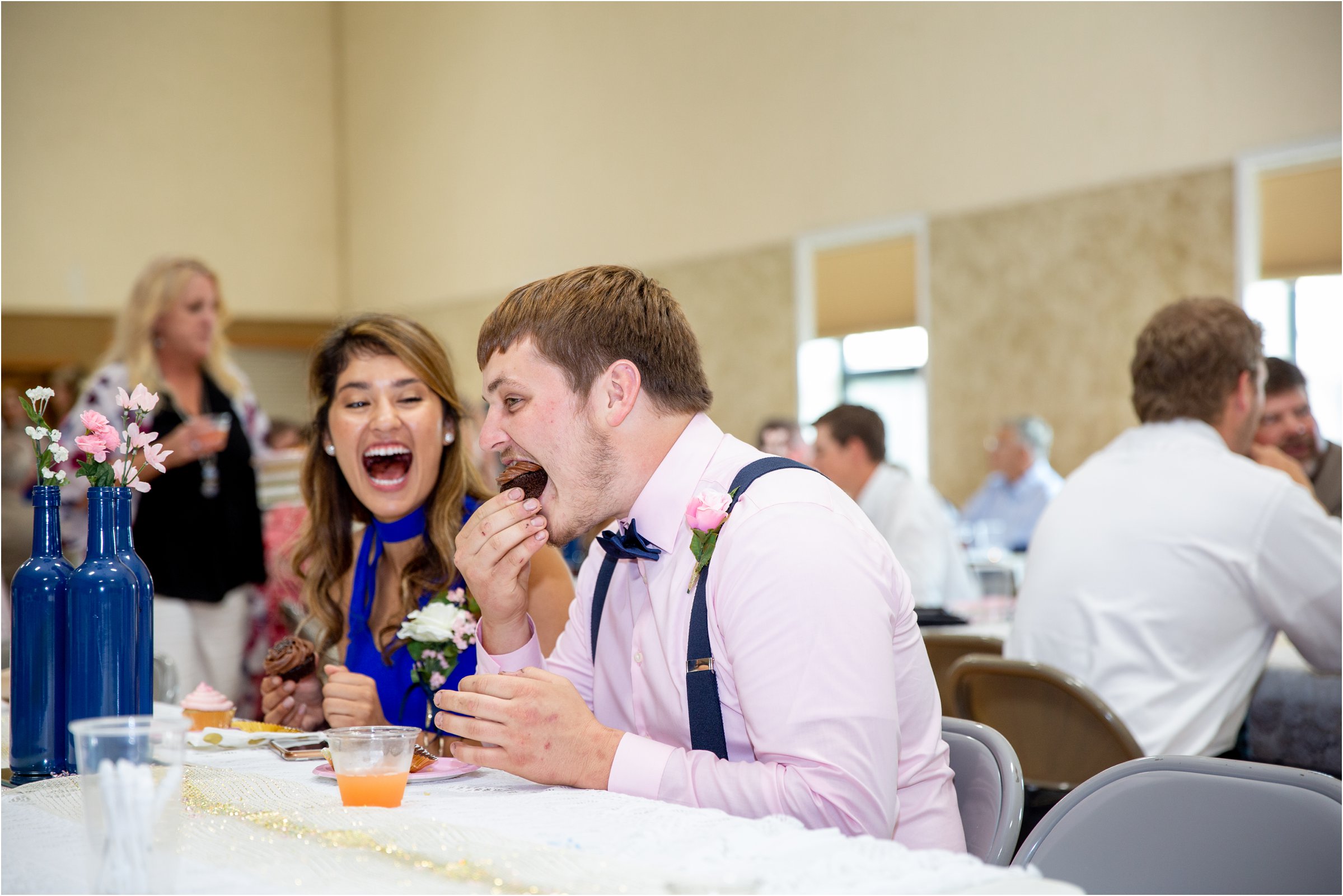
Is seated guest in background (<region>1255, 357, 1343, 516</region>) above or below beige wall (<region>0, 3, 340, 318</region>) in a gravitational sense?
below

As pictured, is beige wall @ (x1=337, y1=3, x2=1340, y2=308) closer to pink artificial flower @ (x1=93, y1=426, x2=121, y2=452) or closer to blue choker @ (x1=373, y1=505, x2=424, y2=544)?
blue choker @ (x1=373, y1=505, x2=424, y2=544)

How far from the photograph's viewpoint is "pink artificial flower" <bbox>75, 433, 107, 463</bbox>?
64.6 inches

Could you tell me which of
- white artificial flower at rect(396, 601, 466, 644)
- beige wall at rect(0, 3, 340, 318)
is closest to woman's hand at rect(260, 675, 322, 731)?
white artificial flower at rect(396, 601, 466, 644)

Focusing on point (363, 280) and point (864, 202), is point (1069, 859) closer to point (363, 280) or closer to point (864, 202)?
point (864, 202)

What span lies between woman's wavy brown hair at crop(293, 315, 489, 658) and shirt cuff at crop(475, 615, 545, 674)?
0.59 metres

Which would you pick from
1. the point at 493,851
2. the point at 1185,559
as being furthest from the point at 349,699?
the point at 1185,559

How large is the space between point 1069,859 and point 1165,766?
Result: 16cm

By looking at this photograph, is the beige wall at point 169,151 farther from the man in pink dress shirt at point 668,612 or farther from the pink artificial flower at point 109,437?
the man in pink dress shirt at point 668,612

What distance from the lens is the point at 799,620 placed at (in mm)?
1477

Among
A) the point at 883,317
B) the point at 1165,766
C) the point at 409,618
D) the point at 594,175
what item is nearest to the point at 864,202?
the point at 883,317

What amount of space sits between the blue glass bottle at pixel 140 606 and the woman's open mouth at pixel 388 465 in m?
0.91

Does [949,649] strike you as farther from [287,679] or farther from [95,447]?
[95,447]

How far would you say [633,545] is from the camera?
70.1 inches

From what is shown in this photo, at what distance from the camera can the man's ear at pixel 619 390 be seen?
177 centimetres
